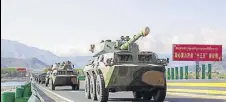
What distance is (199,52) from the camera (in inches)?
2030

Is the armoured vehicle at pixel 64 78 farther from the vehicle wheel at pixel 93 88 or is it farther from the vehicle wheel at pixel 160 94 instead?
the vehicle wheel at pixel 160 94

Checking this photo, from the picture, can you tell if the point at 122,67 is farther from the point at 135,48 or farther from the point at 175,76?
the point at 175,76

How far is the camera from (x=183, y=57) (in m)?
51.9

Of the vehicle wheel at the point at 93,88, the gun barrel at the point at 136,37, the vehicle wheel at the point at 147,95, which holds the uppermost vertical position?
the gun barrel at the point at 136,37

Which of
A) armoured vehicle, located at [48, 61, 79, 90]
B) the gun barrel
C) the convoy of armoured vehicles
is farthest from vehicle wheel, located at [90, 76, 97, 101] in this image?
armoured vehicle, located at [48, 61, 79, 90]

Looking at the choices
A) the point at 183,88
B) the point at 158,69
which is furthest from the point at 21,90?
the point at 183,88

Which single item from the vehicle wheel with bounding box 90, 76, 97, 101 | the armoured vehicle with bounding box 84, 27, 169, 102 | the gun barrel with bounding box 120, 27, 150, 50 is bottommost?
the vehicle wheel with bounding box 90, 76, 97, 101

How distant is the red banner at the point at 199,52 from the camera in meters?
51.3

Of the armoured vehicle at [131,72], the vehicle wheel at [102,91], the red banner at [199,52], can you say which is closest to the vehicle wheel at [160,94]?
the armoured vehicle at [131,72]

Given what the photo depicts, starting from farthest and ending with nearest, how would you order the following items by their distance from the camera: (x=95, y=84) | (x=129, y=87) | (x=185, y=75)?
(x=185, y=75)
(x=95, y=84)
(x=129, y=87)

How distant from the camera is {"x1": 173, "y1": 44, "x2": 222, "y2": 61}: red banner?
168ft

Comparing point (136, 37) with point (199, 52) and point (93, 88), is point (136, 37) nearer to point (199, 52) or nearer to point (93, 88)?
point (93, 88)

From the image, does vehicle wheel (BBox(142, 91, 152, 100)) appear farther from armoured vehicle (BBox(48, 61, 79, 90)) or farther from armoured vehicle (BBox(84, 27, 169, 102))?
armoured vehicle (BBox(48, 61, 79, 90))

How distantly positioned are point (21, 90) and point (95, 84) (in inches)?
344
